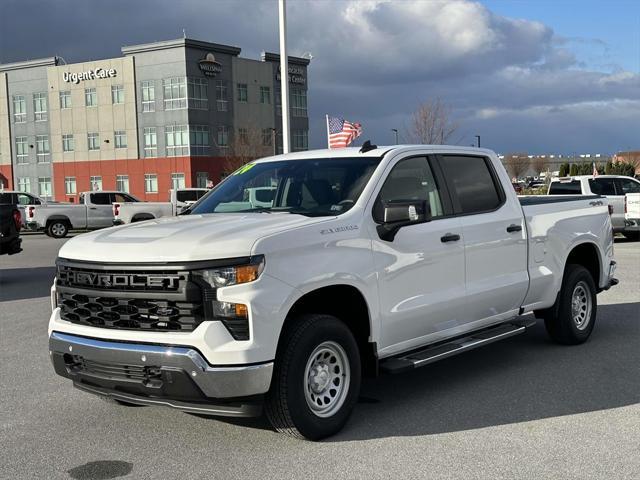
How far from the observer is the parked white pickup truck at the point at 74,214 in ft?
90.9

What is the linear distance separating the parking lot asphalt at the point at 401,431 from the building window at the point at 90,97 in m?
64.5

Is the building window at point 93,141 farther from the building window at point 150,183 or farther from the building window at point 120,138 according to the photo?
the building window at point 150,183

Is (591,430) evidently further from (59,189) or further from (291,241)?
(59,189)

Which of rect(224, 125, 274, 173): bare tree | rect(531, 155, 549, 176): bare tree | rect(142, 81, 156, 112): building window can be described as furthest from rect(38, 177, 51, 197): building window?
rect(531, 155, 549, 176): bare tree

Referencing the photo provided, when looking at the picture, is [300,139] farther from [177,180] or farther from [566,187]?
[566,187]

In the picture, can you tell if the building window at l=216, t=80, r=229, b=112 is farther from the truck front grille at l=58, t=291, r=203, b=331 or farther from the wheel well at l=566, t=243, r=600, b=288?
the truck front grille at l=58, t=291, r=203, b=331

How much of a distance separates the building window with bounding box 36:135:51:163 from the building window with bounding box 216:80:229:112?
18803 mm

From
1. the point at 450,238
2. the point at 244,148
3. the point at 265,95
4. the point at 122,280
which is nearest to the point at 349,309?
the point at 450,238

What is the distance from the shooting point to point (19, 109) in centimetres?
7031

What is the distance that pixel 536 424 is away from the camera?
4781mm

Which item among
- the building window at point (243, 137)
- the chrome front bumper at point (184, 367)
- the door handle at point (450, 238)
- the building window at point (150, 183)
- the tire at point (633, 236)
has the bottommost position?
the tire at point (633, 236)

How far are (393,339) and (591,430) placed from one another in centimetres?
148

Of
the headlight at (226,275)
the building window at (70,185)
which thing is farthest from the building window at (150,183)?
the headlight at (226,275)

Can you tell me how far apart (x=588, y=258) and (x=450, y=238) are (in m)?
2.94
